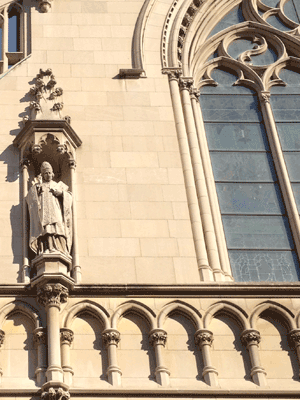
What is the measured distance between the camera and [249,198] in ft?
58.3

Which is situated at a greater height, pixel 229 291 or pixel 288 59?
pixel 288 59

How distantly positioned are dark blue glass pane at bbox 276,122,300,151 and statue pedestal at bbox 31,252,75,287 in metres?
5.26

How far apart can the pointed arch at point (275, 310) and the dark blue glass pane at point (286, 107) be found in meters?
4.95

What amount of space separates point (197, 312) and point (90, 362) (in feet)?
5.59

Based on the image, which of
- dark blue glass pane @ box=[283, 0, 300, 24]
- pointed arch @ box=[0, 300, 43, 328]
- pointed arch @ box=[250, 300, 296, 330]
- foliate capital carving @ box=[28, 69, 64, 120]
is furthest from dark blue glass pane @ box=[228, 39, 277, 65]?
pointed arch @ box=[0, 300, 43, 328]

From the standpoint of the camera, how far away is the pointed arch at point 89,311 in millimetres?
14695

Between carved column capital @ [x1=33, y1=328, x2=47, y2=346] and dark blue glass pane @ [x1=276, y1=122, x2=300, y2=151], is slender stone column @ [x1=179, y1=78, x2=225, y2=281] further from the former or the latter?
carved column capital @ [x1=33, y1=328, x2=47, y2=346]

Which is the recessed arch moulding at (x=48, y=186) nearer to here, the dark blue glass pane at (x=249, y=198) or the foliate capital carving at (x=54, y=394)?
the foliate capital carving at (x=54, y=394)

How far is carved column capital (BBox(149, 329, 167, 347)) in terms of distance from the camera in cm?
1455

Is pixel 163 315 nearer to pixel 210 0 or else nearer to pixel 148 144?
pixel 148 144

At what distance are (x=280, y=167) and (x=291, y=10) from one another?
464cm

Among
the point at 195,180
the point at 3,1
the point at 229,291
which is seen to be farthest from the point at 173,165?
the point at 3,1

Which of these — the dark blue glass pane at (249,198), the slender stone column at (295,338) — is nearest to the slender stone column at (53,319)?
the slender stone column at (295,338)

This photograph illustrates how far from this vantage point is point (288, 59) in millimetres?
20312
